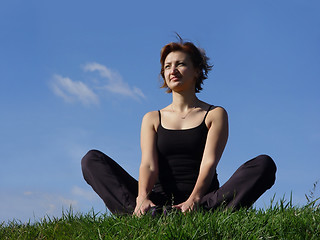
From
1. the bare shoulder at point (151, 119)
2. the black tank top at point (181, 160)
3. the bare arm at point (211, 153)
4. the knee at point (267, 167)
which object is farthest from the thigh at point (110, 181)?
the knee at point (267, 167)

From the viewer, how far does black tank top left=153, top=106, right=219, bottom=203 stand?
20.9 feet

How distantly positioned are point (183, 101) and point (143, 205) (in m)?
1.70

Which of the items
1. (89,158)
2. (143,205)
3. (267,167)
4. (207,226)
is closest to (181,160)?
(143,205)

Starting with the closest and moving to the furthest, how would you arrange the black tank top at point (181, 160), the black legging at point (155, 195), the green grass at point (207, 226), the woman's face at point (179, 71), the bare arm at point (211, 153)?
the green grass at point (207, 226) → the bare arm at point (211, 153) → the black legging at point (155, 195) → the black tank top at point (181, 160) → the woman's face at point (179, 71)

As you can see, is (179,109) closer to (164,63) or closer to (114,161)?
(164,63)

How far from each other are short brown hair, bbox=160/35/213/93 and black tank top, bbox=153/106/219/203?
2.47 feet

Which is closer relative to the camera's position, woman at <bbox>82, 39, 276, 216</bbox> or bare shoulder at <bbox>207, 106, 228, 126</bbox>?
woman at <bbox>82, 39, 276, 216</bbox>

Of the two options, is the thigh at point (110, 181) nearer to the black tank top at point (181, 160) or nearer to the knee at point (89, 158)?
the knee at point (89, 158)

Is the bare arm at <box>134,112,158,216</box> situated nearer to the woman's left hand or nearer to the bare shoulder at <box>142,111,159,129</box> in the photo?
the bare shoulder at <box>142,111,159,129</box>

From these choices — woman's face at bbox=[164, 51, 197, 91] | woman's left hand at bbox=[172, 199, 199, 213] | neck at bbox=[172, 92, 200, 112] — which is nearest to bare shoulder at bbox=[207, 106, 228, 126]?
neck at bbox=[172, 92, 200, 112]

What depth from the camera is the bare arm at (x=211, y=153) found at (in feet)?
19.3

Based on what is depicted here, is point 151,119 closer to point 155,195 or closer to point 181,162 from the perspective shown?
point 181,162

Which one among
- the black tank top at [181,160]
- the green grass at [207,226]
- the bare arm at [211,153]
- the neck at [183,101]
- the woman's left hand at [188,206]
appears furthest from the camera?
the neck at [183,101]

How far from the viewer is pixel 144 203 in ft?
19.4
